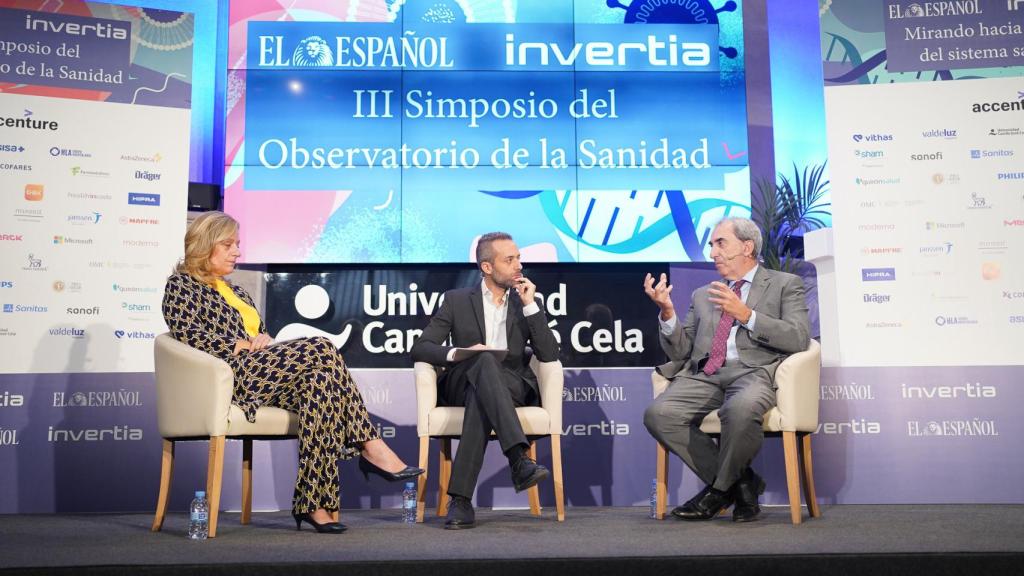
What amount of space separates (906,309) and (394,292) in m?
2.89

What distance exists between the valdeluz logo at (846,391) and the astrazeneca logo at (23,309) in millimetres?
4025

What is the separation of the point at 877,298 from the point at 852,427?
0.71 metres

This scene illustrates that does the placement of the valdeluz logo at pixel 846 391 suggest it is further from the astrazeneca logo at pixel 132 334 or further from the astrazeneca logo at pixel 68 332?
the astrazeneca logo at pixel 68 332

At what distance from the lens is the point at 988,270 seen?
16.0 ft

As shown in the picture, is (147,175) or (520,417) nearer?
(520,417)

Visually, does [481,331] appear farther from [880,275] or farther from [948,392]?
[948,392]

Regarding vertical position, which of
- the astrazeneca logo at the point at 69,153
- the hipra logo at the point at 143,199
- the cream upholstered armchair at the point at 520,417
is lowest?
the cream upholstered armchair at the point at 520,417

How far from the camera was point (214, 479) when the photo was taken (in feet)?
10.9

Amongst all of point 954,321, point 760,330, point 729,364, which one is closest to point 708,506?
point 729,364

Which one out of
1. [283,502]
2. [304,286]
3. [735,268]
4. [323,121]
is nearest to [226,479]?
[283,502]

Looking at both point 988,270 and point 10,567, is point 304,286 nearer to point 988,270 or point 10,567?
point 10,567

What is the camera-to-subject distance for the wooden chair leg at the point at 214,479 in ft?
10.8

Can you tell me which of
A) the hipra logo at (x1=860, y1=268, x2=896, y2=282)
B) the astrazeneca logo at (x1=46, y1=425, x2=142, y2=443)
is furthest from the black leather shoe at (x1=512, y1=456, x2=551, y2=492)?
the hipra logo at (x1=860, y1=268, x2=896, y2=282)

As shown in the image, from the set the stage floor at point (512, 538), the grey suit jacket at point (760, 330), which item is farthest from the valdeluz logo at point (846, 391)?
the grey suit jacket at point (760, 330)
